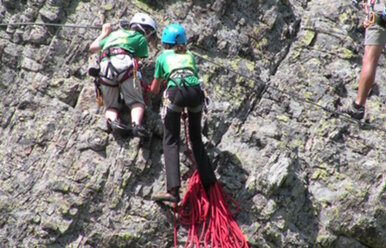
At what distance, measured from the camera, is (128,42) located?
27.9 feet

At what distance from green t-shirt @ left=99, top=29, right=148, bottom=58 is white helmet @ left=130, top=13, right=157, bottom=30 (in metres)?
0.20

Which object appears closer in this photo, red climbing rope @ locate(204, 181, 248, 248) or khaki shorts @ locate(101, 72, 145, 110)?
red climbing rope @ locate(204, 181, 248, 248)

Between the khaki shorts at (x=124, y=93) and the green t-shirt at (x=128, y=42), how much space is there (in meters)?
0.42

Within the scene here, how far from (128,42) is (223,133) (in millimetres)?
2294

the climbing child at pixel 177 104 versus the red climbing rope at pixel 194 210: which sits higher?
the climbing child at pixel 177 104

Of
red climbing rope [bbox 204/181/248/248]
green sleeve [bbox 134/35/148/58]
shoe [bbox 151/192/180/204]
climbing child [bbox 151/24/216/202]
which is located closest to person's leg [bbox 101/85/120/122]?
green sleeve [bbox 134/35/148/58]

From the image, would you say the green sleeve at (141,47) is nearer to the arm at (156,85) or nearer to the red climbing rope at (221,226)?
the arm at (156,85)

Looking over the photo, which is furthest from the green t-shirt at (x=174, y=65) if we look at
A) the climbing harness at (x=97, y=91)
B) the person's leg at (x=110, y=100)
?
the climbing harness at (x=97, y=91)

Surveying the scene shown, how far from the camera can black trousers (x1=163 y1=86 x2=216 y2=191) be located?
780cm

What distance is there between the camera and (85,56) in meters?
9.34

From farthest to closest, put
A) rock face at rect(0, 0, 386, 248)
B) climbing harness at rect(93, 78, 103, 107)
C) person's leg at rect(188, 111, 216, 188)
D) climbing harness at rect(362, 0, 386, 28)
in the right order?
climbing harness at rect(362, 0, 386, 28) → climbing harness at rect(93, 78, 103, 107) → rock face at rect(0, 0, 386, 248) → person's leg at rect(188, 111, 216, 188)

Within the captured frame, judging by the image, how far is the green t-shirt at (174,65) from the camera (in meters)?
7.91

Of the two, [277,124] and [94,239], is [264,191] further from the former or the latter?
[94,239]

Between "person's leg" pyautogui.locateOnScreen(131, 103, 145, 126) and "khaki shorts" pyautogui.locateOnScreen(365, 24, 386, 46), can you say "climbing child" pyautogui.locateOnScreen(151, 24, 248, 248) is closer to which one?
"person's leg" pyautogui.locateOnScreen(131, 103, 145, 126)
